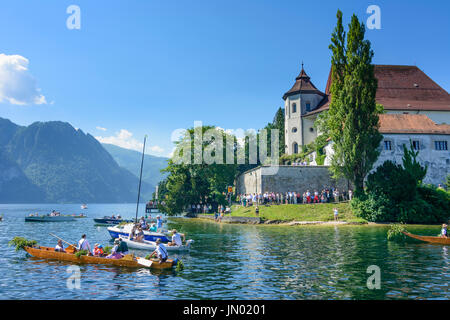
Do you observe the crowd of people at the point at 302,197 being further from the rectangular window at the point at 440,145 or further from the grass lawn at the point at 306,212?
the rectangular window at the point at 440,145

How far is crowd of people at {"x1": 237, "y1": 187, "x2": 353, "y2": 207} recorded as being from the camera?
50.5 metres

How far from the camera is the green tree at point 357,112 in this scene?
44.6 m

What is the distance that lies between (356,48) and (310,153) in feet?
83.8

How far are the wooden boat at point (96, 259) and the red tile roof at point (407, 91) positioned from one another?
56.1 meters

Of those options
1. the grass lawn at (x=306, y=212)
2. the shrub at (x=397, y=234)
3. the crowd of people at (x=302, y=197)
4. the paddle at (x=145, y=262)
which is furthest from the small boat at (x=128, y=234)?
the crowd of people at (x=302, y=197)

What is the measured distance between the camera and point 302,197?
5406 centimetres

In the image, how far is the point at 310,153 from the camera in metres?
67.4

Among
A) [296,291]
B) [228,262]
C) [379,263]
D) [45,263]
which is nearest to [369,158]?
[379,263]

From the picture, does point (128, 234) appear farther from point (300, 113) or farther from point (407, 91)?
point (407, 91)

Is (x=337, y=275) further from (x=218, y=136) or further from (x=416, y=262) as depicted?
(x=218, y=136)

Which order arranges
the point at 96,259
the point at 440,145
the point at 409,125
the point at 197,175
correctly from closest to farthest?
1. the point at 96,259
2. the point at 440,145
3. the point at 409,125
4. the point at 197,175

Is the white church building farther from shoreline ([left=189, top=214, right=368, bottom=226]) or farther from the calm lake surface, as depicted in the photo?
the calm lake surface

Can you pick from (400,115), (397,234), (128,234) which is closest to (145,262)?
(128,234)

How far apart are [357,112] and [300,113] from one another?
2909 cm
